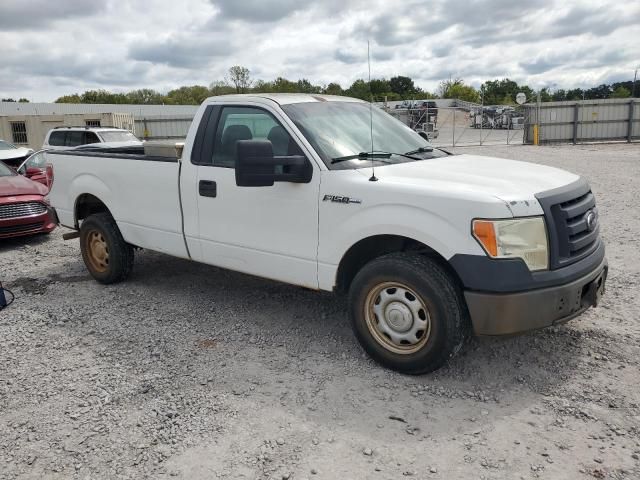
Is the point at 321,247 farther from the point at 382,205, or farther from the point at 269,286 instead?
the point at 269,286

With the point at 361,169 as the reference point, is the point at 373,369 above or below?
below

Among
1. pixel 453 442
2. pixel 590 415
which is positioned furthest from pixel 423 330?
pixel 590 415

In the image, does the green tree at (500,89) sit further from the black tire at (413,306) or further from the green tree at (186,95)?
the black tire at (413,306)

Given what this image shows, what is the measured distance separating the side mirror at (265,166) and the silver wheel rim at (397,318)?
1.02m

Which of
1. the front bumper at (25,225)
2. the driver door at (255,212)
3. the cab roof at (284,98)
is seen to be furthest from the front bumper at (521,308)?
the front bumper at (25,225)

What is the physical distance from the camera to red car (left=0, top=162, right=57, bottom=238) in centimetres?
849

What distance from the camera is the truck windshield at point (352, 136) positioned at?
168 inches

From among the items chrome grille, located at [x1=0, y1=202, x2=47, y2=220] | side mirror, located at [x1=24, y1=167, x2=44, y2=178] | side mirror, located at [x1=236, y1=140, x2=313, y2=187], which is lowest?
chrome grille, located at [x1=0, y1=202, x2=47, y2=220]

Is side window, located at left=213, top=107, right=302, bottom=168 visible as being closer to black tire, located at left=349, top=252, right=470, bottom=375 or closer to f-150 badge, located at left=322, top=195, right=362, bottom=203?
f-150 badge, located at left=322, top=195, right=362, bottom=203

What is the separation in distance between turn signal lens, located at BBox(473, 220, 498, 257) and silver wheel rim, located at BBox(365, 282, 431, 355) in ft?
1.87

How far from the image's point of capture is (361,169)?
4117 mm

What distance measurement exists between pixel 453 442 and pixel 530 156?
19.3 m

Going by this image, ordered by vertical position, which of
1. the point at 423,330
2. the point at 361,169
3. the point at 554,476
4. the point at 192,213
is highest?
the point at 361,169

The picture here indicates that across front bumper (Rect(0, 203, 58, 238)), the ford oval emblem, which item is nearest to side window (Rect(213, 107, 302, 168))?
the ford oval emblem
